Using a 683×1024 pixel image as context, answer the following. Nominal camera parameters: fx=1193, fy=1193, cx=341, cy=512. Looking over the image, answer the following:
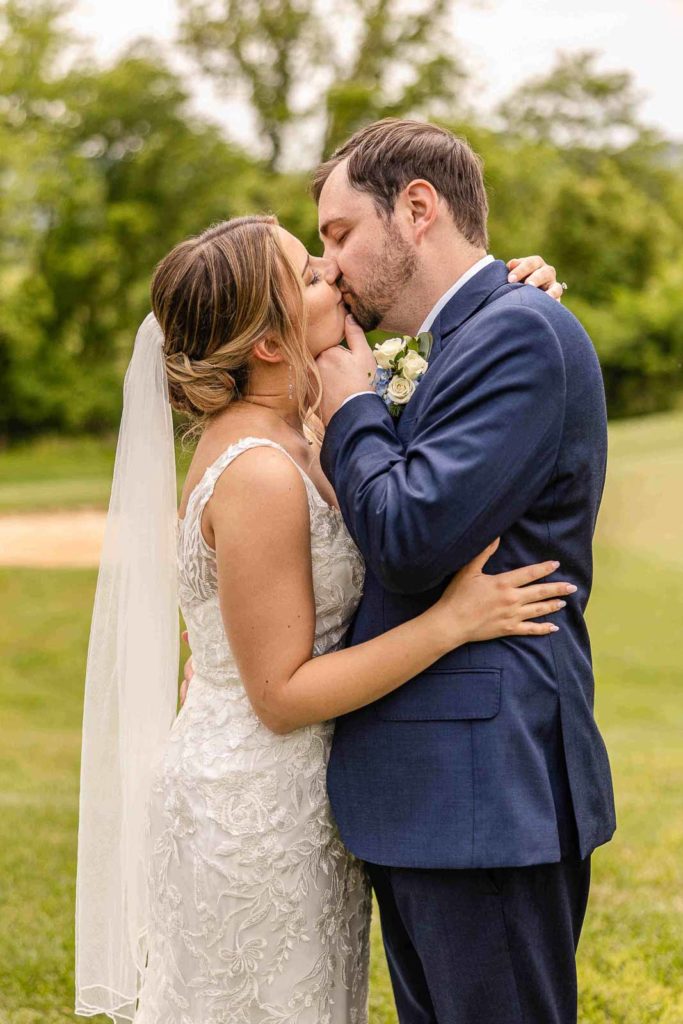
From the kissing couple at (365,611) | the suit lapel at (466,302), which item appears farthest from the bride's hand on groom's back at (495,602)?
the suit lapel at (466,302)

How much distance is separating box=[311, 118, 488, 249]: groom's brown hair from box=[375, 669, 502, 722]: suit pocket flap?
102 centimetres

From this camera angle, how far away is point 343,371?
2.62 meters

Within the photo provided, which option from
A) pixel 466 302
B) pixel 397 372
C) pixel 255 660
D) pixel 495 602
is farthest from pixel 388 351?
pixel 255 660

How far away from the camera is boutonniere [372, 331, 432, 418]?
2531 millimetres

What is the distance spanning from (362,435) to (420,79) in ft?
99.7

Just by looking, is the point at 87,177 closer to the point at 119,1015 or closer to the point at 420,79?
the point at 420,79

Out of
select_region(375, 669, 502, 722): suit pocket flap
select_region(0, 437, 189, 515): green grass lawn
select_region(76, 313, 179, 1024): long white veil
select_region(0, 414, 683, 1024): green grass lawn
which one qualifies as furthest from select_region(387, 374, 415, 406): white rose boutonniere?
select_region(0, 437, 189, 515): green grass lawn

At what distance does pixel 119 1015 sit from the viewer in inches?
129

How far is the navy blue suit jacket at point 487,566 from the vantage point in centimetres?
228

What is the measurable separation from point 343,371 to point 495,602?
0.62 m

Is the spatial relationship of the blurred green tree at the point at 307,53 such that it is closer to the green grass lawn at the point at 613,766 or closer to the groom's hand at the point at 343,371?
the green grass lawn at the point at 613,766

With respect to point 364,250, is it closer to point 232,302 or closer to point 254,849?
point 232,302

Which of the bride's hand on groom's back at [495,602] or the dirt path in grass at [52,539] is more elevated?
the bride's hand on groom's back at [495,602]

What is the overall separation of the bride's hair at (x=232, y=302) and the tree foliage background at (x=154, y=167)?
2707 cm
